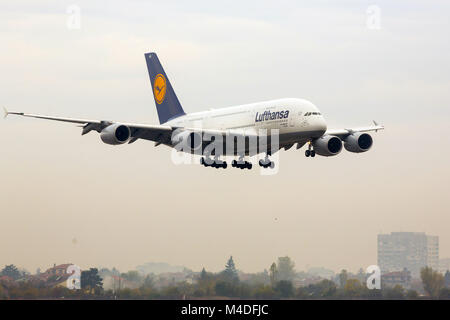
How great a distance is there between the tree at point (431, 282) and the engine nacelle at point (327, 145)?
12269 mm

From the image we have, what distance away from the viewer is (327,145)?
90.5 m

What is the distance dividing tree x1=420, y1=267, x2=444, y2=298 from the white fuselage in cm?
1227

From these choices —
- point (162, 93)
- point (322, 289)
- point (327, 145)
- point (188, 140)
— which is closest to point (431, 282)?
point (322, 289)

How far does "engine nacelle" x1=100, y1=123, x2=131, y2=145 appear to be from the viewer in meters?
87.3

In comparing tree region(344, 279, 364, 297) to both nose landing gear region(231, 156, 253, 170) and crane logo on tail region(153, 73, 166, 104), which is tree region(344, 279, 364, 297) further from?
crane logo on tail region(153, 73, 166, 104)

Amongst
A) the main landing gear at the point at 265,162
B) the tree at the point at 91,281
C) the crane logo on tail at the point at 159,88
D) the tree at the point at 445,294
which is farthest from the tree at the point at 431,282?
the crane logo on tail at the point at 159,88

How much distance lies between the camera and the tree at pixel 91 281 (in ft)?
266

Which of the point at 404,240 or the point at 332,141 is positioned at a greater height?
the point at 332,141

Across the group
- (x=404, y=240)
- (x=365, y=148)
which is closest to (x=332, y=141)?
(x=365, y=148)

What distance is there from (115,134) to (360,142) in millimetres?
18683

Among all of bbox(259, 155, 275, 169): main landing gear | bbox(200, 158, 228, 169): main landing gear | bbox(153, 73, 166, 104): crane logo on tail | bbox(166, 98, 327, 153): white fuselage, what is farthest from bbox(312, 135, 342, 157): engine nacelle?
bbox(153, 73, 166, 104): crane logo on tail
